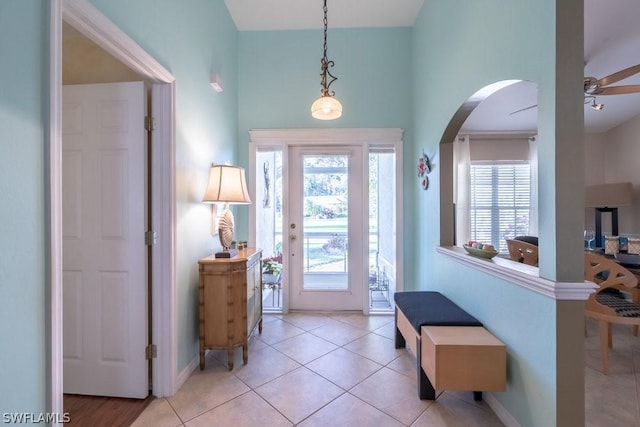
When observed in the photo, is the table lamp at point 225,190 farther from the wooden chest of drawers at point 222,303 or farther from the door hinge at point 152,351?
the door hinge at point 152,351

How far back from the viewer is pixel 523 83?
3033mm

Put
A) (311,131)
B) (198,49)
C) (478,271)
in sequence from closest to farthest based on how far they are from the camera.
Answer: (478,271) < (198,49) < (311,131)

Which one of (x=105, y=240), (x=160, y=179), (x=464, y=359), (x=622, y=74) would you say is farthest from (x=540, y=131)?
(x=105, y=240)

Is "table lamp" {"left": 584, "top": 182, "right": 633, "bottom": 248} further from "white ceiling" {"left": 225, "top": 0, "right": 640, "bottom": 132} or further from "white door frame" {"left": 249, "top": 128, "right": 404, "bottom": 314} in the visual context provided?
"white door frame" {"left": 249, "top": 128, "right": 404, "bottom": 314}

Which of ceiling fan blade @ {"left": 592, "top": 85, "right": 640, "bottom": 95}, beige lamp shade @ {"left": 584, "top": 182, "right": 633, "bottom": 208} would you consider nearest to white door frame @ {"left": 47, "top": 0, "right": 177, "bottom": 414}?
ceiling fan blade @ {"left": 592, "top": 85, "right": 640, "bottom": 95}

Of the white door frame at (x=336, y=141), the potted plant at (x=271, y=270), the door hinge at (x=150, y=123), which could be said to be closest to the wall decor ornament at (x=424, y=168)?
the white door frame at (x=336, y=141)

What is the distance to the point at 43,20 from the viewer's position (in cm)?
98

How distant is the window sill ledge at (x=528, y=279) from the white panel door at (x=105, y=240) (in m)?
2.31

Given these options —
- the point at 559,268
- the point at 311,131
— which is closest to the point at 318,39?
the point at 311,131

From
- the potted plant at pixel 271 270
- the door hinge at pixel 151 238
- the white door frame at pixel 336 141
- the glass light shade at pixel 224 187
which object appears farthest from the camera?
the potted plant at pixel 271 270

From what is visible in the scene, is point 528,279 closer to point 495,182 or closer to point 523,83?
point 523,83

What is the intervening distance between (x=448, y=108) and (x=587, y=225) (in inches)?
154

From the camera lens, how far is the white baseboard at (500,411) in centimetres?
153

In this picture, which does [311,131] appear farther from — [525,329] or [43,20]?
[525,329]
